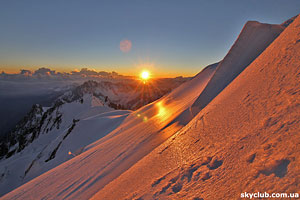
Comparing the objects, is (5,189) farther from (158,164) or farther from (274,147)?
(274,147)

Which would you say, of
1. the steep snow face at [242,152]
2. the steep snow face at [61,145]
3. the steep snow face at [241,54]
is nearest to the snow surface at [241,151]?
the steep snow face at [242,152]

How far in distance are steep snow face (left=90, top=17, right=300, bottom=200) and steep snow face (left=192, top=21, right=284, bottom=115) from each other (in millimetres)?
3381

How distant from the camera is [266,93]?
2188 millimetres

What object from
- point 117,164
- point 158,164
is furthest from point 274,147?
point 117,164

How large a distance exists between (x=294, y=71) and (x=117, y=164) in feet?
15.8

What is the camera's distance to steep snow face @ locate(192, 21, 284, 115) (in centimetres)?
605

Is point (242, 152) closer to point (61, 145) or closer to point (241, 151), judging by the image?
point (241, 151)

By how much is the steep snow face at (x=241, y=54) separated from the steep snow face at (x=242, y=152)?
3.38 m

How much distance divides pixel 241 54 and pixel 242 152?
6.72 meters

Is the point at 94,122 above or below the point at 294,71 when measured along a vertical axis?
below

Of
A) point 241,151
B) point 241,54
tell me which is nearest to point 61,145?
point 241,151

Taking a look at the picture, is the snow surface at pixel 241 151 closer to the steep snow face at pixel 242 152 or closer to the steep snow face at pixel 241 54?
the steep snow face at pixel 242 152

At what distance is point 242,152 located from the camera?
67.1 inches

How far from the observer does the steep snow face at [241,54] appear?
6051mm
